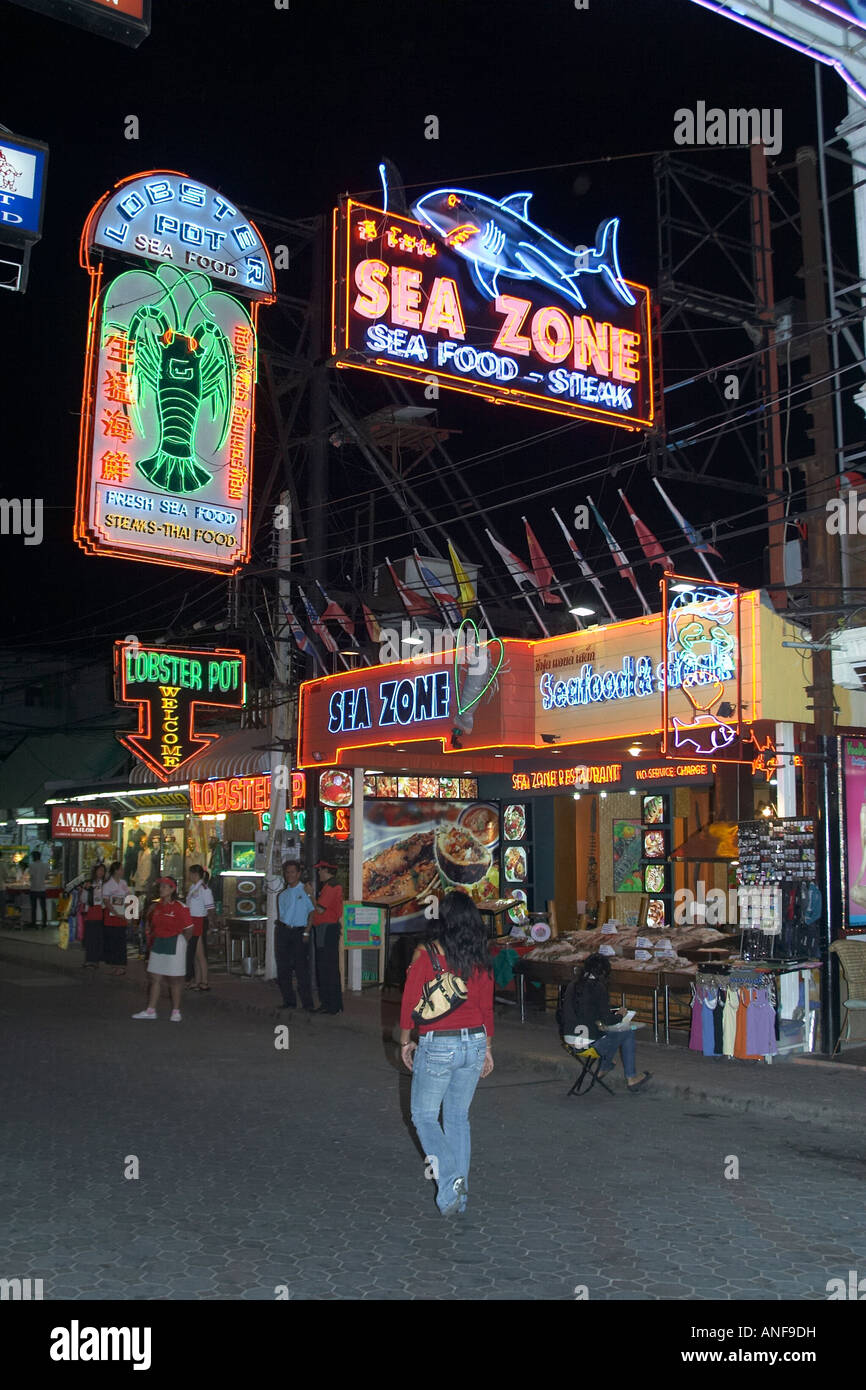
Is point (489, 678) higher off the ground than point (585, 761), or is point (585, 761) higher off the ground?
point (489, 678)

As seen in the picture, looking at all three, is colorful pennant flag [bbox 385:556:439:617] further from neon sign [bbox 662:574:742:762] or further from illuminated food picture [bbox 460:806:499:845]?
neon sign [bbox 662:574:742:762]

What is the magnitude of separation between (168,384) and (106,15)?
1047 centimetres

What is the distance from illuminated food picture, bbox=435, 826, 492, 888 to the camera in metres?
23.1

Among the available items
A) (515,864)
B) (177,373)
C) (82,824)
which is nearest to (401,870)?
(515,864)

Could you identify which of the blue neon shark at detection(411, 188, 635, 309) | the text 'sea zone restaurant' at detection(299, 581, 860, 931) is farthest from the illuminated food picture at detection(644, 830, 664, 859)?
the blue neon shark at detection(411, 188, 635, 309)

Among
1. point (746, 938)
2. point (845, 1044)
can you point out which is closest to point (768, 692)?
point (746, 938)

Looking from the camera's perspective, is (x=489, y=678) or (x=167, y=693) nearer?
Result: (x=489, y=678)

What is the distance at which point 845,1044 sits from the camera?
13109mm

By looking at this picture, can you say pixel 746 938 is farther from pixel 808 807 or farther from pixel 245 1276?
pixel 245 1276

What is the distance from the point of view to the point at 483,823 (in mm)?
23656

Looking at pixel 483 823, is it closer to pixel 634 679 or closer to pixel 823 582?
pixel 634 679

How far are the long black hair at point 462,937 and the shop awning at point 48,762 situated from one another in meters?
32.6

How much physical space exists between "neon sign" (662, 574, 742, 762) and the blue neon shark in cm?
441

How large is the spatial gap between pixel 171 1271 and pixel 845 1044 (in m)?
9.15
